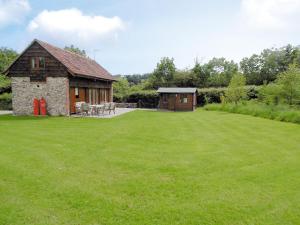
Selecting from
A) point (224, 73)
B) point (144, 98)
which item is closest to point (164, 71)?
point (224, 73)

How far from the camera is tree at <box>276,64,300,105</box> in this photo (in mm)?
18172

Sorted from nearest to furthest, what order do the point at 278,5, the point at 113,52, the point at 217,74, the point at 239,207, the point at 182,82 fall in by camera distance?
the point at 239,207, the point at 278,5, the point at 113,52, the point at 182,82, the point at 217,74

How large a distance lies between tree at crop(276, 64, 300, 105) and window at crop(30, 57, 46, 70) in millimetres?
18021

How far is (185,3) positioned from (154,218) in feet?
40.2

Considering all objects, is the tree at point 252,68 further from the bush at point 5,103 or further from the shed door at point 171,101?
Result: the bush at point 5,103

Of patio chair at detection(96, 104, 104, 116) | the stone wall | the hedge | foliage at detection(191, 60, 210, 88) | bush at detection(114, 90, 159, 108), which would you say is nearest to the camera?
the stone wall

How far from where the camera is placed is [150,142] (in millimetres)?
9328

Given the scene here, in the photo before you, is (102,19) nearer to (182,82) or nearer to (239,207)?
(239,207)

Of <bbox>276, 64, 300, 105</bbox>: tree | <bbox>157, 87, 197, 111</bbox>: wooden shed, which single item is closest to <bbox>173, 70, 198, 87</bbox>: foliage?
<bbox>157, 87, 197, 111</bbox>: wooden shed

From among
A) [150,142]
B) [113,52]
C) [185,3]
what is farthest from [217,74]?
[150,142]

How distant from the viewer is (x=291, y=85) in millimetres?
18406

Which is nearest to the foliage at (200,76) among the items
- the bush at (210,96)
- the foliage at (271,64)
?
the foliage at (271,64)

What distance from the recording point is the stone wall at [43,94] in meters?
19.3

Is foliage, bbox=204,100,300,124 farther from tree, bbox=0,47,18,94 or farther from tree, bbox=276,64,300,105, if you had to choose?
tree, bbox=0,47,18,94
